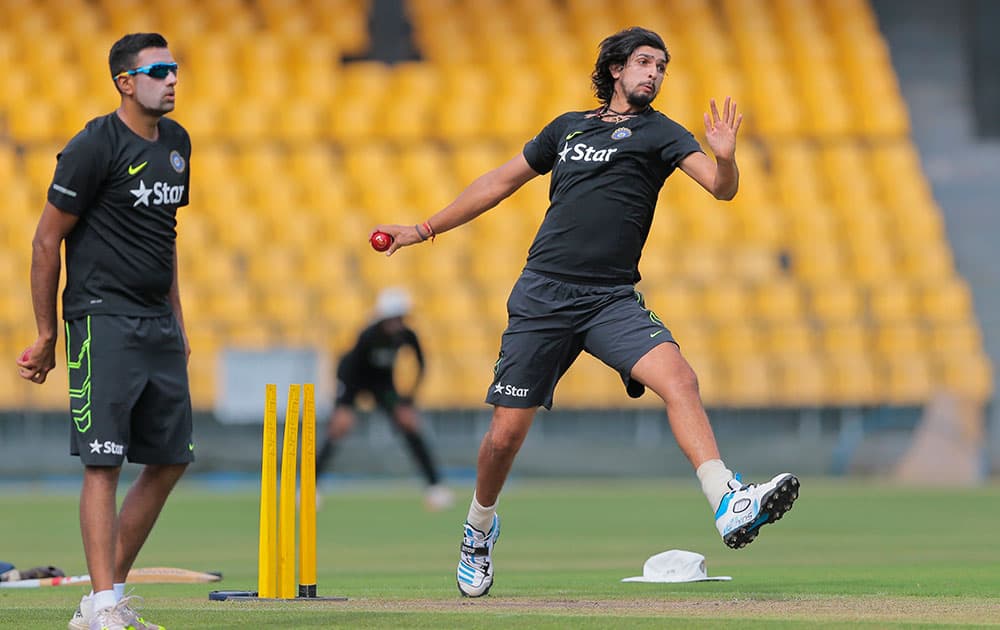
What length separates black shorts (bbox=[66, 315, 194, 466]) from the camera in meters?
6.43

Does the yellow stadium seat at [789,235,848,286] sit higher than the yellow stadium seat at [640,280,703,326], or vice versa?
the yellow stadium seat at [789,235,848,286]

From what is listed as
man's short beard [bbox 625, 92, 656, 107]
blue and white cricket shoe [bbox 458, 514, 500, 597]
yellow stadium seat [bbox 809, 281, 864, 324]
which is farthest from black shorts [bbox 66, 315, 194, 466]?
yellow stadium seat [bbox 809, 281, 864, 324]

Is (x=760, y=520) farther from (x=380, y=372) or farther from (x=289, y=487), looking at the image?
(x=380, y=372)

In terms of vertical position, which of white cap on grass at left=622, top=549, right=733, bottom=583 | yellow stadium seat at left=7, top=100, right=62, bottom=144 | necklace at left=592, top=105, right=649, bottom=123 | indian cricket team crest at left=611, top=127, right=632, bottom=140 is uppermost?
yellow stadium seat at left=7, top=100, right=62, bottom=144

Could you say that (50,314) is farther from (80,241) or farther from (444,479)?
(444,479)

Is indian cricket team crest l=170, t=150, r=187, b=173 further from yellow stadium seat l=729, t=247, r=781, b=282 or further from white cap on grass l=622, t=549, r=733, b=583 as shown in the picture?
yellow stadium seat l=729, t=247, r=781, b=282

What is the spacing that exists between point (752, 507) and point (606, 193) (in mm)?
1618

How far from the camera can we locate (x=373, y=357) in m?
17.5

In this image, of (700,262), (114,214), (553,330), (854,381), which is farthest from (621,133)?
(700,262)

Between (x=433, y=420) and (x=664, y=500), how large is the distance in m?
4.23

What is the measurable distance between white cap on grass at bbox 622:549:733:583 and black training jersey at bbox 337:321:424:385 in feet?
29.1

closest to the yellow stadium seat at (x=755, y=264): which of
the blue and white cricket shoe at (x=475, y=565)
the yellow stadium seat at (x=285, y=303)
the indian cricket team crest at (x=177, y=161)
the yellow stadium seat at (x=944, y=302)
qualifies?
the yellow stadium seat at (x=944, y=302)

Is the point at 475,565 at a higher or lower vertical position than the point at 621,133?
lower

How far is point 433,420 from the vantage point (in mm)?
21203
